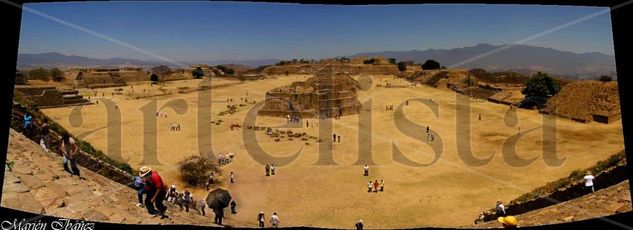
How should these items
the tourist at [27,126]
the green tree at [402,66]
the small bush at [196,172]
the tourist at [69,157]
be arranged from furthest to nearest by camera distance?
the green tree at [402,66] → the small bush at [196,172] → the tourist at [27,126] → the tourist at [69,157]

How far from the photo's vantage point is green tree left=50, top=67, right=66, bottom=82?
141 ft

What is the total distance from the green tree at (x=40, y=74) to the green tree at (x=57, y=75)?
509 mm

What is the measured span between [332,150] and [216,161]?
13.8ft

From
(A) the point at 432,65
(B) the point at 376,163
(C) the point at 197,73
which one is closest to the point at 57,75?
(C) the point at 197,73

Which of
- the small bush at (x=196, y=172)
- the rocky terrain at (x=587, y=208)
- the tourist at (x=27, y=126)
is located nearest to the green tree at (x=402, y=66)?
the small bush at (x=196, y=172)

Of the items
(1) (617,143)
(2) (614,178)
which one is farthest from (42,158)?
(1) (617,143)

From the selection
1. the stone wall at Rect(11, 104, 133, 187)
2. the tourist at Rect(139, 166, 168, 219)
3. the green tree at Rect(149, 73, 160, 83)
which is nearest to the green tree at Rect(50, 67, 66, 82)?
the green tree at Rect(149, 73, 160, 83)

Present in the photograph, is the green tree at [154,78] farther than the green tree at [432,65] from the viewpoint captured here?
No

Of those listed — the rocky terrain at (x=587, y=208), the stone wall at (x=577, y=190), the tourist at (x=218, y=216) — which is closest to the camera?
the rocky terrain at (x=587, y=208)

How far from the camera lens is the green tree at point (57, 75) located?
141 ft

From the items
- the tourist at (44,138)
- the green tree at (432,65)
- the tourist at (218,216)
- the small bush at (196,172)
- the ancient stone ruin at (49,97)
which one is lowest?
the small bush at (196,172)

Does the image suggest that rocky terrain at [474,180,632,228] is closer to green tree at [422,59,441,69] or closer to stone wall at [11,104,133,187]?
stone wall at [11,104,133,187]

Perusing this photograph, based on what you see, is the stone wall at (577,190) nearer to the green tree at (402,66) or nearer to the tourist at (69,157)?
the tourist at (69,157)

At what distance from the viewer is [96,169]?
21.8 ft
